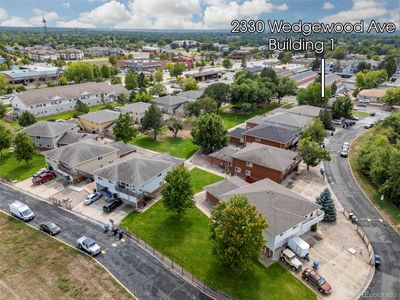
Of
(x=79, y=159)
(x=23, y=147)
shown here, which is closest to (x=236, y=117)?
(x=79, y=159)

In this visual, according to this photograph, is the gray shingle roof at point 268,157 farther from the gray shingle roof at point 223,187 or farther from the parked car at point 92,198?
the parked car at point 92,198

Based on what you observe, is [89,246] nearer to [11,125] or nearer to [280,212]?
[280,212]

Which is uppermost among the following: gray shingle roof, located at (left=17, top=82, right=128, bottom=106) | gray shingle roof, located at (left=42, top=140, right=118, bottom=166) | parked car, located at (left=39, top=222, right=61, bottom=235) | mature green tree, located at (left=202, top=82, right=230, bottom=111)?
gray shingle roof, located at (left=17, top=82, right=128, bottom=106)

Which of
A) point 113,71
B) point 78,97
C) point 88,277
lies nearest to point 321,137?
point 88,277

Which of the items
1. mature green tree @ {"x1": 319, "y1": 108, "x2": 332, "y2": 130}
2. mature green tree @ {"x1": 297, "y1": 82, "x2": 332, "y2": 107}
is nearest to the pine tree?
mature green tree @ {"x1": 319, "y1": 108, "x2": 332, "y2": 130}

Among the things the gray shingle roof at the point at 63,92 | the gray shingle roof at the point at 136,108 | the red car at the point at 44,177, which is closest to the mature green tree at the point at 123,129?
the red car at the point at 44,177

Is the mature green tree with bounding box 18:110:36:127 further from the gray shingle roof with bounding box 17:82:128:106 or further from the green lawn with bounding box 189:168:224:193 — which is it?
the green lawn with bounding box 189:168:224:193

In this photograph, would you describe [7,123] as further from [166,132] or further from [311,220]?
[311,220]
